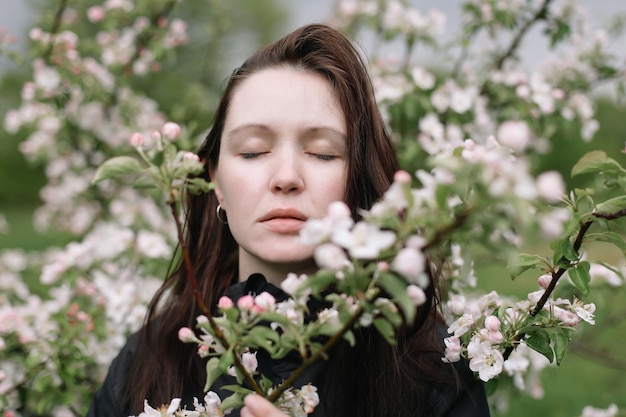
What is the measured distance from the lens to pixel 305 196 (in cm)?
153

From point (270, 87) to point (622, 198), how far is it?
809 mm

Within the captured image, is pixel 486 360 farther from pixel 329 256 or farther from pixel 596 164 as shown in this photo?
pixel 329 256

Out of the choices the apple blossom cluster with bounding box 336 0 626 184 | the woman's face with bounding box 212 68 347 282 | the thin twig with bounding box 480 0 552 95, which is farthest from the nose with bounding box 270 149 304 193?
the thin twig with bounding box 480 0 552 95

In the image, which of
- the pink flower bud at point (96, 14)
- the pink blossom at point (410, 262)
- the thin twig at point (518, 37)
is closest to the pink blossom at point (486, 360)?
the pink blossom at point (410, 262)

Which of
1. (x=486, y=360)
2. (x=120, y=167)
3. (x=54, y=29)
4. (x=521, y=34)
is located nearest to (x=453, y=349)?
(x=486, y=360)

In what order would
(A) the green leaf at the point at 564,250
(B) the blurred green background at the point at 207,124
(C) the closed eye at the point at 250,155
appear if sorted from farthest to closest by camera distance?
(B) the blurred green background at the point at 207,124 → (C) the closed eye at the point at 250,155 → (A) the green leaf at the point at 564,250

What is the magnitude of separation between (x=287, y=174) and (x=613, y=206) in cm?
64

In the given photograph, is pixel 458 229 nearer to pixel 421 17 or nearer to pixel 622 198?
pixel 622 198

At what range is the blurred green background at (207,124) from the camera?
4.32 meters

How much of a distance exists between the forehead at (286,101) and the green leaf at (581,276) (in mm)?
594

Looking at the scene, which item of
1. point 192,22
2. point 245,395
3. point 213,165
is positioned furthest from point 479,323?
point 192,22

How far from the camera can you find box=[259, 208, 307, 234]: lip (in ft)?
4.99

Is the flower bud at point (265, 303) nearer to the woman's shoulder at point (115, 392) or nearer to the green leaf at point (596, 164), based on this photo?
the green leaf at point (596, 164)

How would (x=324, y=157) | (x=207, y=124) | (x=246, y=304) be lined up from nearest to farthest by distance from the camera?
(x=246, y=304), (x=324, y=157), (x=207, y=124)
